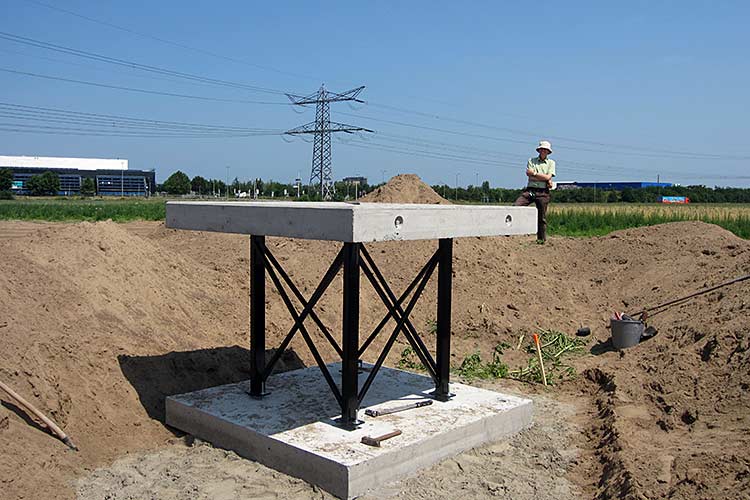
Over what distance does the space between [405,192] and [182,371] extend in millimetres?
7906

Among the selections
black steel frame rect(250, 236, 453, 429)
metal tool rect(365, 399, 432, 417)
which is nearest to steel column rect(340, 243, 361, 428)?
black steel frame rect(250, 236, 453, 429)

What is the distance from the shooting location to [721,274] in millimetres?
11383

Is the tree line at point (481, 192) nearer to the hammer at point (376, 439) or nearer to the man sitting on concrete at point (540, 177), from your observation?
the man sitting on concrete at point (540, 177)

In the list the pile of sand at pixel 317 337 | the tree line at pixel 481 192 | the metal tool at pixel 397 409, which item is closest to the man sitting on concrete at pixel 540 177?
the pile of sand at pixel 317 337

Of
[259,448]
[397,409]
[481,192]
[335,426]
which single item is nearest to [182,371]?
[259,448]

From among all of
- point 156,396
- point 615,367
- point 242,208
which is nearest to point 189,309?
point 156,396

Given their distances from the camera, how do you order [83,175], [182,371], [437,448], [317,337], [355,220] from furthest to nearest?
[83,175]
[317,337]
[182,371]
[437,448]
[355,220]

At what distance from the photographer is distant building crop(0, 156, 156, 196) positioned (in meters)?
Result: 88.4

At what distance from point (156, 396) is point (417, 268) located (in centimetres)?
654

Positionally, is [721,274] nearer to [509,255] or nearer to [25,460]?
[509,255]

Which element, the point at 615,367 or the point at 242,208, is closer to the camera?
the point at 242,208

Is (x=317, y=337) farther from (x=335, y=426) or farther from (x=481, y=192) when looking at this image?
(x=481, y=192)

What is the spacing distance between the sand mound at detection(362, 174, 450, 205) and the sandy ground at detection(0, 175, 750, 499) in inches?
58.9

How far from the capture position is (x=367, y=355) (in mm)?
10078
